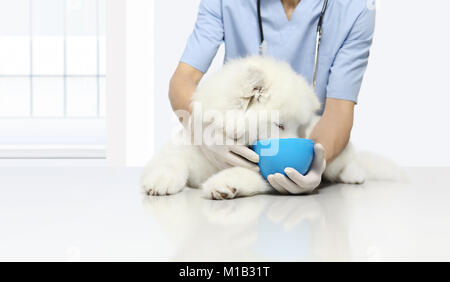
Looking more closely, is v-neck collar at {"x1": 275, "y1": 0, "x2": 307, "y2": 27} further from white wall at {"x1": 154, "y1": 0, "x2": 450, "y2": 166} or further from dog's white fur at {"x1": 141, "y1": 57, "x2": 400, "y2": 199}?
white wall at {"x1": 154, "y1": 0, "x2": 450, "y2": 166}

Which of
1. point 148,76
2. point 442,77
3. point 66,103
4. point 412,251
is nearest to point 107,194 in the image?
point 412,251

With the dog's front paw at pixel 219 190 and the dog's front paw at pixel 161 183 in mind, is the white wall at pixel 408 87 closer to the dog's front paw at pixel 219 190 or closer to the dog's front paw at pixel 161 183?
the dog's front paw at pixel 161 183

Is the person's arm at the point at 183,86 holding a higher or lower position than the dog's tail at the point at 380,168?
higher

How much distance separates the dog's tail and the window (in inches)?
148

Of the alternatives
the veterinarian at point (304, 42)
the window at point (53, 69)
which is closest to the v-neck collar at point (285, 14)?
the veterinarian at point (304, 42)

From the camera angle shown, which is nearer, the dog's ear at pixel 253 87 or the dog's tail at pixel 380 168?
the dog's ear at pixel 253 87

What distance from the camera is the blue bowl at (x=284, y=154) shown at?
1234 mm

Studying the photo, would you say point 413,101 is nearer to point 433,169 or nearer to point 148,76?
point 433,169

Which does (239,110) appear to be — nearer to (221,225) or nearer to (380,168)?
(221,225)

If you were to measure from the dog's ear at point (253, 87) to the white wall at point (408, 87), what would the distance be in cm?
232

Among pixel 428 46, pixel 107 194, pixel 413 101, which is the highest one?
pixel 428 46

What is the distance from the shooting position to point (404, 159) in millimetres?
3672

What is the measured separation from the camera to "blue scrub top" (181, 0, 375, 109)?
1.83 metres
